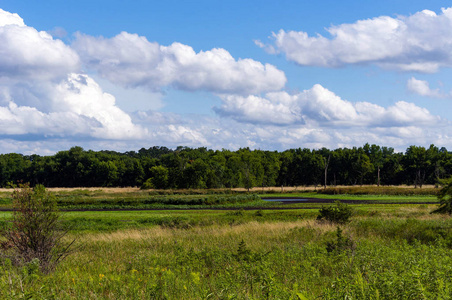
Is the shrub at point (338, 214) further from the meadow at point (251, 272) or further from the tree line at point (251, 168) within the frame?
the tree line at point (251, 168)

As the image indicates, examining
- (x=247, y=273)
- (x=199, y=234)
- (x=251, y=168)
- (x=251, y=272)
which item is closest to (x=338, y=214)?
(x=199, y=234)

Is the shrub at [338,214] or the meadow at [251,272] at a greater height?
the meadow at [251,272]

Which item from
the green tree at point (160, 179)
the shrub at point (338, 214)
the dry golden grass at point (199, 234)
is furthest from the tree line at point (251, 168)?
the dry golden grass at point (199, 234)

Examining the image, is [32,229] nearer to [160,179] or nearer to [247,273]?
[247,273]

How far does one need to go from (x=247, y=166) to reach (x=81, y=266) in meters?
100

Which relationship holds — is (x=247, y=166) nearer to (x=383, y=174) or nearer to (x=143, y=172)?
(x=143, y=172)

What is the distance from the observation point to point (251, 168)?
372 ft

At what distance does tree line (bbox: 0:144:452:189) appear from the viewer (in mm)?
116056

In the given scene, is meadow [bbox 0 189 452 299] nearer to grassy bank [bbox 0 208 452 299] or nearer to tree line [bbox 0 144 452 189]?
grassy bank [bbox 0 208 452 299]

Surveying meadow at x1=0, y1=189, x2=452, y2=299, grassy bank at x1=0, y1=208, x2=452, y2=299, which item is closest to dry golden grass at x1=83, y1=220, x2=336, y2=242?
meadow at x1=0, y1=189, x2=452, y2=299

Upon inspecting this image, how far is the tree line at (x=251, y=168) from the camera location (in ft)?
Result: 381

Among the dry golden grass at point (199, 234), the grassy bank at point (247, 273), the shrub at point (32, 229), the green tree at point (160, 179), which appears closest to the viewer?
the grassy bank at point (247, 273)

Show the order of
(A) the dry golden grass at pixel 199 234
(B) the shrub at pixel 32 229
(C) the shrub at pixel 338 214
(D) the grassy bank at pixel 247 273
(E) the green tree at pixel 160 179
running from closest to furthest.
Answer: (D) the grassy bank at pixel 247 273 → (B) the shrub at pixel 32 229 → (A) the dry golden grass at pixel 199 234 → (C) the shrub at pixel 338 214 → (E) the green tree at pixel 160 179

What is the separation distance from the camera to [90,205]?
6381 centimetres
